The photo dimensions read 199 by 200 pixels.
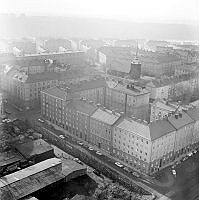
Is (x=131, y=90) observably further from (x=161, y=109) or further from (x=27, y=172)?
(x=27, y=172)

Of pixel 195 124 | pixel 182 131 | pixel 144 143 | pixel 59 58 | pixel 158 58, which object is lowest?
pixel 144 143

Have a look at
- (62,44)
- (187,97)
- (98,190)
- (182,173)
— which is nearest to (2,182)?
(98,190)

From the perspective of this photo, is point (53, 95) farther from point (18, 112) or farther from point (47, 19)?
point (47, 19)

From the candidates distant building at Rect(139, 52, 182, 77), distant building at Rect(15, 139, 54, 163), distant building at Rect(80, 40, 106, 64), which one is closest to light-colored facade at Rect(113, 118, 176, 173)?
distant building at Rect(15, 139, 54, 163)

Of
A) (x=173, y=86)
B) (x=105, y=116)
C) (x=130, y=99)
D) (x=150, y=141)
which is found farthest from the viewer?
(x=173, y=86)

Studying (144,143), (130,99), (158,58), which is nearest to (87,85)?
(130,99)
